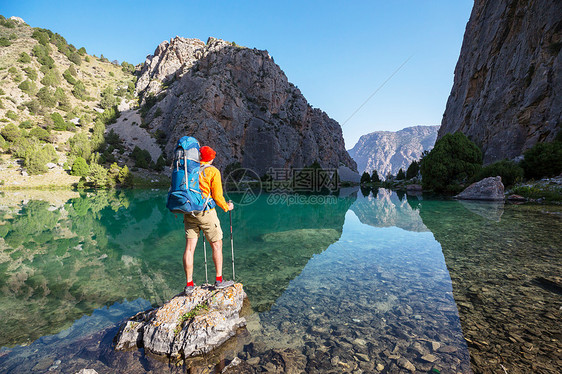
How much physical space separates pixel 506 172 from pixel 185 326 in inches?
1326

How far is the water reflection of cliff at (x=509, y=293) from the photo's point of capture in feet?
11.4

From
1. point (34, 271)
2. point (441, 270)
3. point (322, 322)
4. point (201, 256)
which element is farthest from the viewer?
point (201, 256)

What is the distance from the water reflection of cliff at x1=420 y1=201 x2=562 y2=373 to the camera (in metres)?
3.49

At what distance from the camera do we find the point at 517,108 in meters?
32.2

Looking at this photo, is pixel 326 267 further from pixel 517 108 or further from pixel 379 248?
pixel 517 108

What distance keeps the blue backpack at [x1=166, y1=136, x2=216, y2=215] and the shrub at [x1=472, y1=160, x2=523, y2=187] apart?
1295 inches

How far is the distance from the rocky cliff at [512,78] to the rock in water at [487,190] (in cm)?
815

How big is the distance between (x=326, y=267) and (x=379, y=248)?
330 cm

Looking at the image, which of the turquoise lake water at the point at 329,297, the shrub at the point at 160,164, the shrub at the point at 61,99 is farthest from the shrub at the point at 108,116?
the turquoise lake water at the point at 329,297

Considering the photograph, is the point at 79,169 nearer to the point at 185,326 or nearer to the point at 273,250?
the point at 273,250

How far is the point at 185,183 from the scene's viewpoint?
439 cm

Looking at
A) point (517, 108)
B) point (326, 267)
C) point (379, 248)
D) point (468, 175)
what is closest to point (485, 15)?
point (517, 108)

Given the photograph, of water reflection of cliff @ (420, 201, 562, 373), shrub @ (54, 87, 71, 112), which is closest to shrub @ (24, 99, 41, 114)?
shrub @ (54, 87, 71, 112)

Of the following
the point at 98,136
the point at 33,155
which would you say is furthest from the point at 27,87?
the point at 33,155
